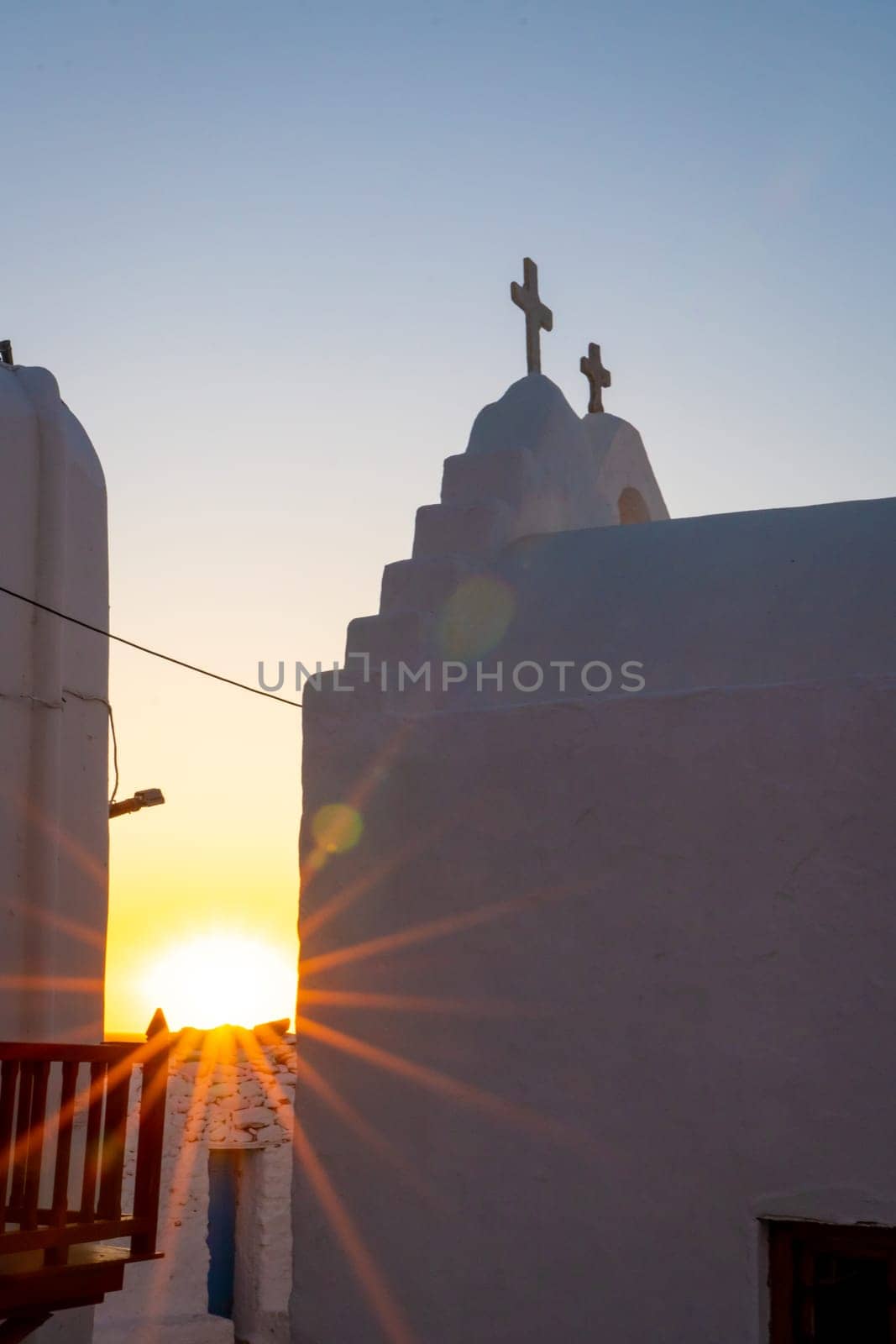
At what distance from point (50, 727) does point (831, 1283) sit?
5.07m

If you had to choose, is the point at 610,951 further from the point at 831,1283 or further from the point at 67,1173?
the point at 67,1173

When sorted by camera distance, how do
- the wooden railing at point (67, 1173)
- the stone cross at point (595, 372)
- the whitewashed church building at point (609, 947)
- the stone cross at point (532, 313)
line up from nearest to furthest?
1. the wooden railing at point (67, 1173)
2. the whitewashed church building at point (609, 947)
3. the stone cross at point (532, 313)
4. the stone cross at point (595, 372)

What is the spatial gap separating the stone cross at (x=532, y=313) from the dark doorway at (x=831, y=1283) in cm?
573

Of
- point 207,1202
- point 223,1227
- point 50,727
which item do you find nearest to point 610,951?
point 50,727

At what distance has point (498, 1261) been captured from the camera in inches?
264

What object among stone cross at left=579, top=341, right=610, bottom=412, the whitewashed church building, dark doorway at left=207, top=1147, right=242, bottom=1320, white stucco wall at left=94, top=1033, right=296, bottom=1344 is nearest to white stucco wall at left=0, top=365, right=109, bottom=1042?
the whitewashed church building

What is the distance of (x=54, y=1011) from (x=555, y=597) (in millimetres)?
3681

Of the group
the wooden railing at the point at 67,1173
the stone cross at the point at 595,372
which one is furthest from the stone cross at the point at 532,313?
the wooden railing at the point at 67,1173

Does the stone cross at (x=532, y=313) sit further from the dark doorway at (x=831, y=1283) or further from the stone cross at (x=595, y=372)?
the dark doorway at (x=831, y=1283)

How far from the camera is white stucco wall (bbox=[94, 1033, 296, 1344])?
1327 centimetres

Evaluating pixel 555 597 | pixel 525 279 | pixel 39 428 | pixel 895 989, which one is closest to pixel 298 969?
pixel 555 597

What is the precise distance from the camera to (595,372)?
11.5m

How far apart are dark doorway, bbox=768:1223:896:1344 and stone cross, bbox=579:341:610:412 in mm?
6897

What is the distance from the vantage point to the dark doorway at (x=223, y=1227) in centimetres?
1439
